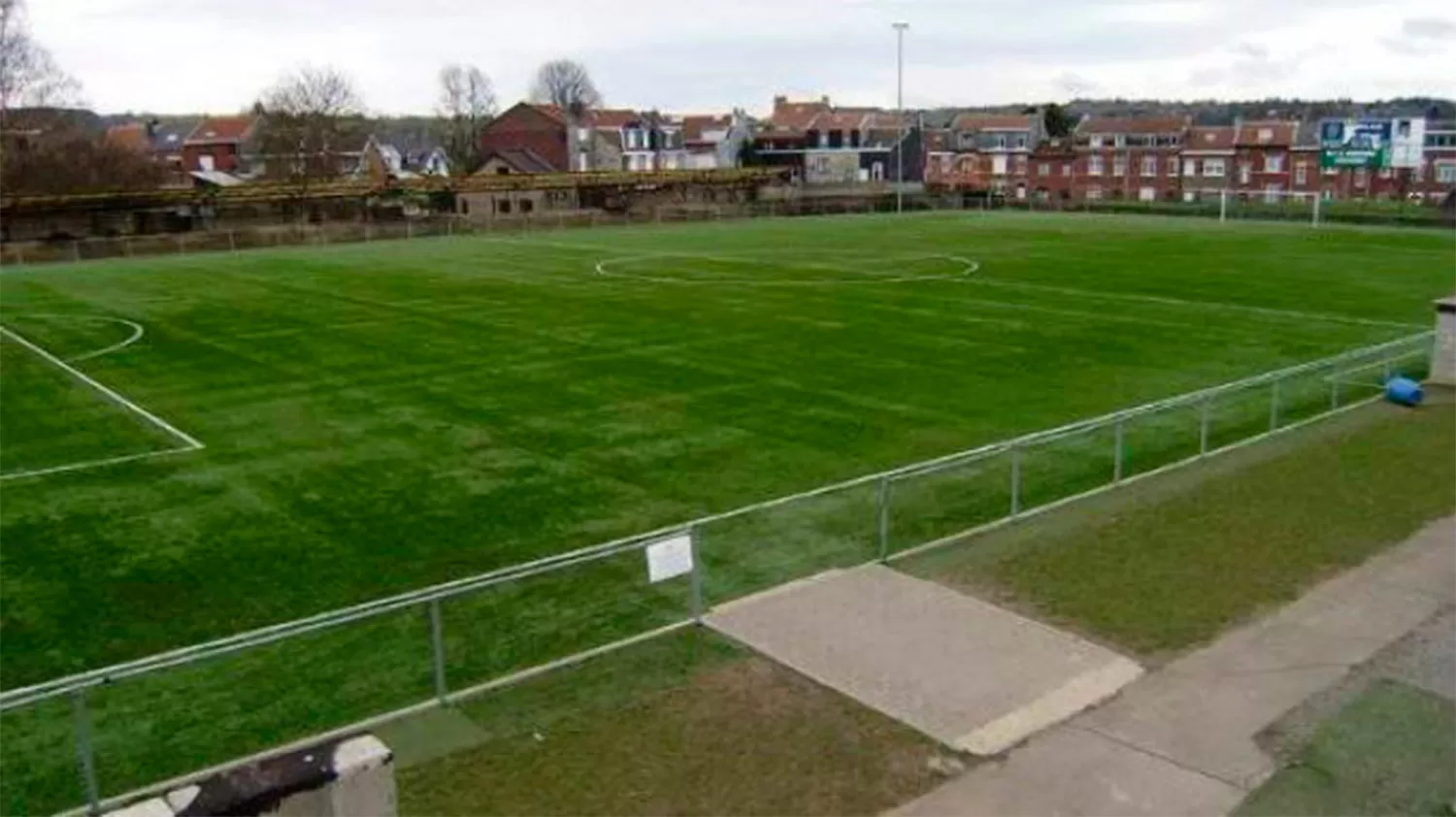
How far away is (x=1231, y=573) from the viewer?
42.6ft

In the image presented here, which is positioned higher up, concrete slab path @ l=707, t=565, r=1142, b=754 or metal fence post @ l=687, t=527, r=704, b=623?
metal fence post @ l=687, t=527, r=704, b=623

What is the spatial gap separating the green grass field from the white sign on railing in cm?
192

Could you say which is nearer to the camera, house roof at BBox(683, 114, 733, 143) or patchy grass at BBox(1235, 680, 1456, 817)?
patchy grass at BBox(1235, 680, 1456, 817)

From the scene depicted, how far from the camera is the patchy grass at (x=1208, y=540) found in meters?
12.1

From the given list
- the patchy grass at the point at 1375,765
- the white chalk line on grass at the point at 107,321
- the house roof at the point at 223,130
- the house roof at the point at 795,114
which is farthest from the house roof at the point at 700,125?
the patchy grass at the point at 1375,765

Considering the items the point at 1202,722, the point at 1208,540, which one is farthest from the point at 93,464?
the point at 1202,722

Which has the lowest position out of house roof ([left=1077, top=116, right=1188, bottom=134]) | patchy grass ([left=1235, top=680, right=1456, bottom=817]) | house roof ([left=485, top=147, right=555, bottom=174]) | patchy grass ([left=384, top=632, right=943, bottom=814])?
patchy grass ([left=1235, top=680, right=1456, bottom=817])

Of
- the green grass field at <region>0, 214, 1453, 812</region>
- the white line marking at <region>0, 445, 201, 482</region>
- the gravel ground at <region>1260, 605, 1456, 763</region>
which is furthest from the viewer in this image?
the white line marking at <region>0, 445, 201, 482</region>

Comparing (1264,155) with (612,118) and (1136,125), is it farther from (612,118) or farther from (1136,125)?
(612,118)

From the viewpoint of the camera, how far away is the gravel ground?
9.35 m

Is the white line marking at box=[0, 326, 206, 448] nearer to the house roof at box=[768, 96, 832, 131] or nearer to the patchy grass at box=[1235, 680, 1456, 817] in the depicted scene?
the patchy grass at box=[1235, 680, 1456, 817]

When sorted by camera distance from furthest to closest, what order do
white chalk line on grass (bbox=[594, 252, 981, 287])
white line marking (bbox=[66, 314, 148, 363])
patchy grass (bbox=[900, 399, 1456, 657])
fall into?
1. white chalk line on grass (bbox=[594, 252, 981, 287])
2. white line marking (bbox=[66, 314, 148, 363])
3. patchy grass (bbox=[900, 399, 1456, 657])

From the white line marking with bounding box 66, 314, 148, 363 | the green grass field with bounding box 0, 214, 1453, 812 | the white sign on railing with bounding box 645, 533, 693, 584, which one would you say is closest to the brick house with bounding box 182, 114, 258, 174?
the green grass field with bounding box 0, 214, 1453, 812

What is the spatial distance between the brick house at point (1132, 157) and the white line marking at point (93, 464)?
113m
